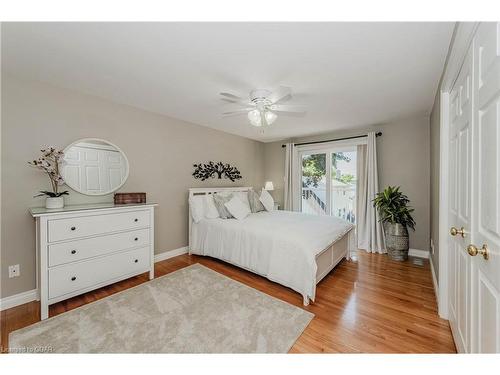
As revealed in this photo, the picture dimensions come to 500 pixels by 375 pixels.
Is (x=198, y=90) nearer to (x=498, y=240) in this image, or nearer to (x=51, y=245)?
(x=51, y=245)

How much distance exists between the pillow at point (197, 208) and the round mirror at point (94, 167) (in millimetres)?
1033

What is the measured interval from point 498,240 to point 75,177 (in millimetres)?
3584

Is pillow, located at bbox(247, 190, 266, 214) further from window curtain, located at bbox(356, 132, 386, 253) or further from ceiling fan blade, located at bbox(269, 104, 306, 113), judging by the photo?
window curtain, located at bbox(356, 132, 386, 253)

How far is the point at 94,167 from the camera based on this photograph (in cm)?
260

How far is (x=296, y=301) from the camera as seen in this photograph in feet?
7.01

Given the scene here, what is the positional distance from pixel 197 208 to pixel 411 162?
3739 millimetres

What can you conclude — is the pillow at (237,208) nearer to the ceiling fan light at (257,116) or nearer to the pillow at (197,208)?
the pillow at (197,208)

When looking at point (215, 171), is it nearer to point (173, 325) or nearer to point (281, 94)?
point (281, 94)

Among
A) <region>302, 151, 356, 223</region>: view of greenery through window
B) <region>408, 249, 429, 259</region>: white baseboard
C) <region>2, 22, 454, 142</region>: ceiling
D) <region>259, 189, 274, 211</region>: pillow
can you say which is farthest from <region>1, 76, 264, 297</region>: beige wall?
<region>408, 249, 429, 259</region>: white baseboard

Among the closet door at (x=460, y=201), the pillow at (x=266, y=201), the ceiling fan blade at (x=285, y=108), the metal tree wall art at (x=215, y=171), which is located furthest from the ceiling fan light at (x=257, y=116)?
the pillow at (x=266, y=201)

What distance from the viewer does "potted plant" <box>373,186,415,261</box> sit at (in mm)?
3236

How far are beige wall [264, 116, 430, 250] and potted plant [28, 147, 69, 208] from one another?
4.74 m

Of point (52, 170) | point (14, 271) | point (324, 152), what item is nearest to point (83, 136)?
point (52, 170)
